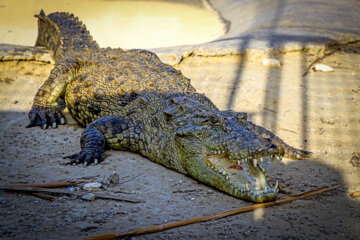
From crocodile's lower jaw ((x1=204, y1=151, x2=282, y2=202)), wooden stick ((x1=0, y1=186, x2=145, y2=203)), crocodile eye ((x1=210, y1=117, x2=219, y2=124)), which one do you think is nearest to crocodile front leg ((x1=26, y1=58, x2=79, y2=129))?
wooden stick ((x1=0, y1=186, x2=145, y2=203))

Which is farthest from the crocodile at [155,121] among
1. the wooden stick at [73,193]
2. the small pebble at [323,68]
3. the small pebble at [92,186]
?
the small pebble at [323,68]

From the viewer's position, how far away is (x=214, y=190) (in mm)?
3309

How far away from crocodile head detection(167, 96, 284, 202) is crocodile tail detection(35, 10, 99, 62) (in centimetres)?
281

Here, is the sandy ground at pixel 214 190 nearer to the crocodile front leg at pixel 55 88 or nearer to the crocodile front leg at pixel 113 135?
the crocodile front leg at pixel 113 135

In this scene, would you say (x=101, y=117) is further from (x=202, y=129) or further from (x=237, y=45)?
(x=237, y=45)

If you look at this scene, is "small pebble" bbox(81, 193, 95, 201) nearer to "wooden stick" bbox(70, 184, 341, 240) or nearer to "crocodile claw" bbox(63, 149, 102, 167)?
"wooden stick" bbox(70, 184, 341, 240)

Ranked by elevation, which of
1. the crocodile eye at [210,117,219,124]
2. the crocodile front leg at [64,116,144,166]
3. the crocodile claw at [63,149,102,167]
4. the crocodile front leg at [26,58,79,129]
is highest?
the crocodile front leg at [26,58,79,129]

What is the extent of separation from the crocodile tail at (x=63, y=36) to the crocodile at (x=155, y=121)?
0.05 meters

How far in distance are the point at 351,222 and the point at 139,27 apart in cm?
904

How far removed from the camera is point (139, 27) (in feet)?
35.4

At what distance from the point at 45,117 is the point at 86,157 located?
4.49 feet

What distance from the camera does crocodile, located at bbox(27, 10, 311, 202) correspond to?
3117 mm

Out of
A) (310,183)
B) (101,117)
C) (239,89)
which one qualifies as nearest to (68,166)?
(101,117)

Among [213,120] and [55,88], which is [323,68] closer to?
[213,120]
